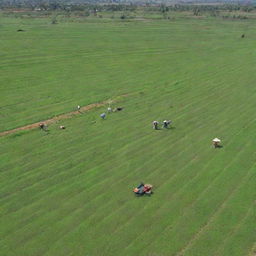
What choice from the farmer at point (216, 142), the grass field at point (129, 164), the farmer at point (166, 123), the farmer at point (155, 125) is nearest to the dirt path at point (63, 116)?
the grass field at point (129, 164)

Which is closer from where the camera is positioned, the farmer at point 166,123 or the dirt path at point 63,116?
the farmer at point 166,123

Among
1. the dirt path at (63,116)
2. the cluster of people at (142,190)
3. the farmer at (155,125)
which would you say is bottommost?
the dirt path at (63,116)

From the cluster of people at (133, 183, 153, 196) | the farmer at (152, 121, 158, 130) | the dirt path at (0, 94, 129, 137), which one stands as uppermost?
the cluster of people at (133, 183, 153, 196)

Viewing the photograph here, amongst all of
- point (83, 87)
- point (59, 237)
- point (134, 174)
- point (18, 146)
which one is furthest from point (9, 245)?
point (83, 87)

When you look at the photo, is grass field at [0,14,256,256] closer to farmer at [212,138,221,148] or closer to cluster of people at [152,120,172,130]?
cluster of people at [152,120,172,130]

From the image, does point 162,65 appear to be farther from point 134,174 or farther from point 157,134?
point 134,174

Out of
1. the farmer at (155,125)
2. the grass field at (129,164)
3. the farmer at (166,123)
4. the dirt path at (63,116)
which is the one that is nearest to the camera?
the grass field at (129,164)

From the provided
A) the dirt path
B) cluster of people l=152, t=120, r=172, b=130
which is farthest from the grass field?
the dirt path

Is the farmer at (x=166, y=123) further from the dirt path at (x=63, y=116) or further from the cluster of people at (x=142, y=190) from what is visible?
the cluster of people at (x=142, y=190)

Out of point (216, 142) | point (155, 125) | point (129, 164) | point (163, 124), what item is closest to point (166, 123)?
point (163, 124)
